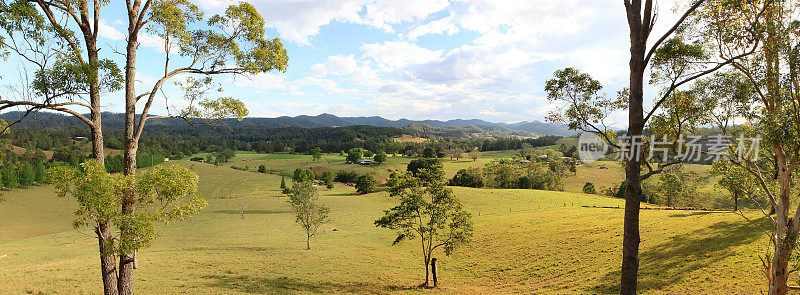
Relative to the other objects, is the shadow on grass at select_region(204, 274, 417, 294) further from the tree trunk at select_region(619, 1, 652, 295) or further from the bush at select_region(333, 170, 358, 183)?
the bush at select_region(333, 170, 358, 183)

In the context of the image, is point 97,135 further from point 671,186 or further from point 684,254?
point 671,186

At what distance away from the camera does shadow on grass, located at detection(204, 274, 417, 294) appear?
818 inches

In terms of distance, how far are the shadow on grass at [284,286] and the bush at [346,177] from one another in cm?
9092

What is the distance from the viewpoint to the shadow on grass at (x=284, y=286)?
68.1ft

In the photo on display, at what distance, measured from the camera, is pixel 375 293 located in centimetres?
2178

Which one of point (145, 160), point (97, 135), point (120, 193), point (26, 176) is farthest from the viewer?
point (145, 160)

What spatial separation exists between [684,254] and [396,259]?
22845 mm

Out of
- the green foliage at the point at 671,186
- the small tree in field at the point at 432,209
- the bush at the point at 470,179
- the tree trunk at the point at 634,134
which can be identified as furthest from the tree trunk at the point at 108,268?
the bush at the point at 470,179

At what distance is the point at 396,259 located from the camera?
33.2 metres

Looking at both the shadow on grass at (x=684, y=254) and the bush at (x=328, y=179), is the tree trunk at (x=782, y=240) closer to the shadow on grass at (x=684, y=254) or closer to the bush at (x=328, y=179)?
the shadow on grass at (x=684, y=254)

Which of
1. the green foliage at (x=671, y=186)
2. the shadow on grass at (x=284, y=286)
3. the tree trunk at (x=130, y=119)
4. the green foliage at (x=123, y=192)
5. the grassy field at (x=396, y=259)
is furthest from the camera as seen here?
the green foliage at (x=671, y=186)

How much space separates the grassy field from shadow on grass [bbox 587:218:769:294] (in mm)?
57

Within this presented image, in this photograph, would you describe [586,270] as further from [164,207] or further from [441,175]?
[164,207]

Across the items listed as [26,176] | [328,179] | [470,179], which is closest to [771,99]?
[470,179]
